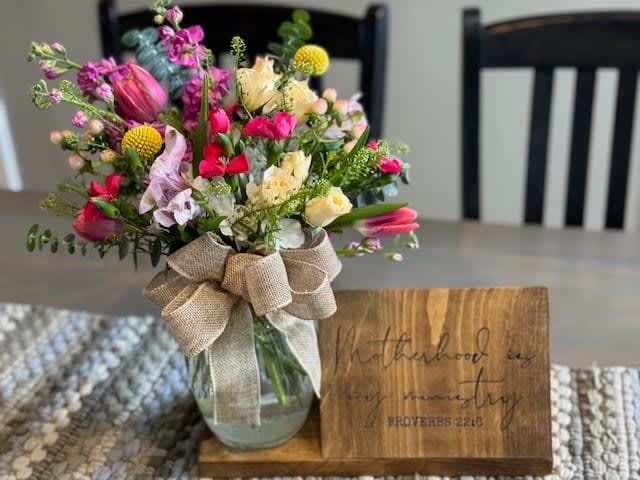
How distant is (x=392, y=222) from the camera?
685 mm

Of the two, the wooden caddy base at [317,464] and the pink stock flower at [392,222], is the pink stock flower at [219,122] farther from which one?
the wooden caddy base at [317,464]

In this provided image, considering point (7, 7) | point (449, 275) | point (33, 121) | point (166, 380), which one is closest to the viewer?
point (166, 380)

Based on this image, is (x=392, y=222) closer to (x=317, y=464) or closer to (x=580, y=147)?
(x=317, y=464)

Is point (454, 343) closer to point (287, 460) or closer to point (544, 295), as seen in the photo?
point (544, 295)

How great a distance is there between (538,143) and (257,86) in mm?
706

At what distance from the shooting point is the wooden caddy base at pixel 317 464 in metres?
0.76

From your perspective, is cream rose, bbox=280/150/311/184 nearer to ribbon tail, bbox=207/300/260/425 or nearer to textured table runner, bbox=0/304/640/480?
ribbon tail, bbox=207/300/260/425

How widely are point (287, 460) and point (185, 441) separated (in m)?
0.12

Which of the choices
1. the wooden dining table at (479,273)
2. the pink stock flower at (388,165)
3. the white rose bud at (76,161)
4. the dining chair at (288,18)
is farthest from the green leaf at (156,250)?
the dining chair at (288,18)

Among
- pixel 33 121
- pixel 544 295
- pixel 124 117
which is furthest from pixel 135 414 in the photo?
pixel 33 121

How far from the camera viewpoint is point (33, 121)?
2.17 metres

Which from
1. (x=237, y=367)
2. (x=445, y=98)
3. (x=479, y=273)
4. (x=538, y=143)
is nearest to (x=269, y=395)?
(x=237, y=367)

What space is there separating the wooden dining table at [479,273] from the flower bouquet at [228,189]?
363mm

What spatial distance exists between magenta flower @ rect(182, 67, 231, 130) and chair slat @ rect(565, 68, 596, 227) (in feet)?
2.29
